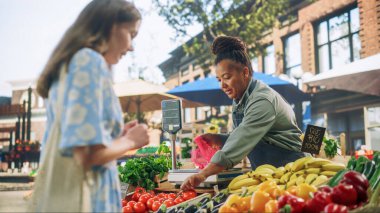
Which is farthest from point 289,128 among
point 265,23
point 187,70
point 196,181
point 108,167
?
point 187,70

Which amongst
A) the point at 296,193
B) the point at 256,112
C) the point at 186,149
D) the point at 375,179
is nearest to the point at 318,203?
the point at 296,193

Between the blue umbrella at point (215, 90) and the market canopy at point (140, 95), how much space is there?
2.61 m

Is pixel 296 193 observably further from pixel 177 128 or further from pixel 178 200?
pixel 177 128

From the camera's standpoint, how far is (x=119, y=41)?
6.12ft

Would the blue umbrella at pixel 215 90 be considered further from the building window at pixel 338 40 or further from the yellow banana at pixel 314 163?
the yellow banana at pixel 314 163

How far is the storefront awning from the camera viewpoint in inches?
286

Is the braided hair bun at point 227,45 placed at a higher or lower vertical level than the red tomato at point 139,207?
higher

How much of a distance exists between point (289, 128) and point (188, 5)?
13042mm

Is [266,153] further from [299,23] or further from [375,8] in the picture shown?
[299,23]

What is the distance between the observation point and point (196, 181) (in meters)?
2.96

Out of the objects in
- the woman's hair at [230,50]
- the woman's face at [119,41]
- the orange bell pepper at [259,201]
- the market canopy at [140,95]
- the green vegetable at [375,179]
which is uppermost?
the market canopy at [140,95]

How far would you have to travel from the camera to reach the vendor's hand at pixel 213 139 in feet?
12.5

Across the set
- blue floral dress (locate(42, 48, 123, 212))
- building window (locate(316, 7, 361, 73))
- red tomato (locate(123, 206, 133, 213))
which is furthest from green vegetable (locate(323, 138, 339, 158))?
building window (locate(316, 7, 361, 73))

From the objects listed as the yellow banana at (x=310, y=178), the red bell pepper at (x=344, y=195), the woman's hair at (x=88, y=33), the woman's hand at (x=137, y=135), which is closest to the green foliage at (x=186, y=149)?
the yellow banana at (x=310, y=178)
